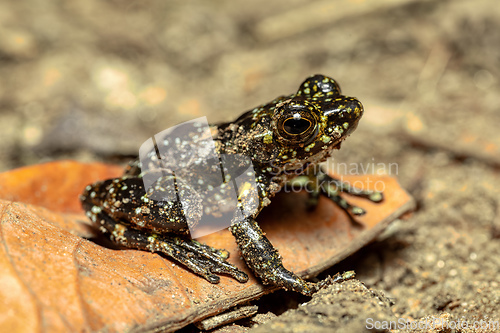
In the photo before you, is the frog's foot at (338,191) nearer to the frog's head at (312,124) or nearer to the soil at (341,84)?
the soil at (341,84)

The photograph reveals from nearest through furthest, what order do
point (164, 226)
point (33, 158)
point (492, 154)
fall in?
point (164, 226)
point (492, 154)
point (33, 158)

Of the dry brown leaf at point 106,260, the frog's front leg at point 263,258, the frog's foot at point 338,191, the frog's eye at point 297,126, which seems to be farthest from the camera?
the frog's foot at point 338,191

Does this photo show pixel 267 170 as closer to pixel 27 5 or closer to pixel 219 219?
pixel 219 219

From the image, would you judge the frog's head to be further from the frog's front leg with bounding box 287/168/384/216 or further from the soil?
the soil

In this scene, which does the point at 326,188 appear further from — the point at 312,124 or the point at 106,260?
the point at 106,260

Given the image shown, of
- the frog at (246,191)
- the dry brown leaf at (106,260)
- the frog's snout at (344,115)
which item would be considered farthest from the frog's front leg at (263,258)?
the frog's snout at (344,115)

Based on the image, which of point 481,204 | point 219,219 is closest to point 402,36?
point 481,204

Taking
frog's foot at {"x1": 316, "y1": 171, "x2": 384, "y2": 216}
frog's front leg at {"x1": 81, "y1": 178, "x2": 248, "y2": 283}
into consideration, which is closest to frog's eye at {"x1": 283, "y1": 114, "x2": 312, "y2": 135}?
frog's foot at {"x1": 316, "y1": 171, "x2": 384, "y2": 216}

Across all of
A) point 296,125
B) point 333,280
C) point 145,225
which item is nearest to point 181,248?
point 145,225
